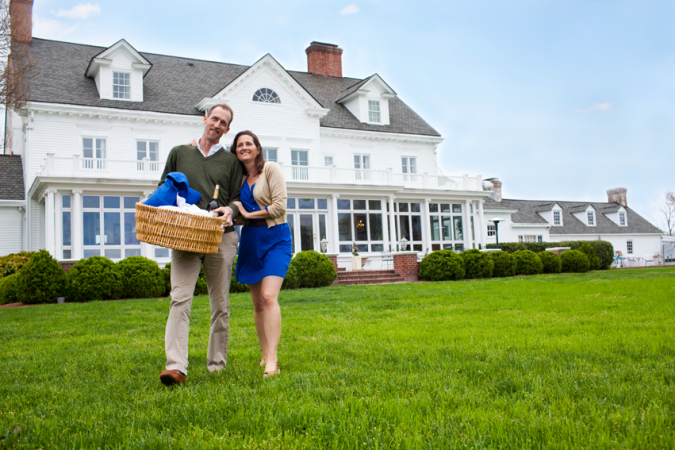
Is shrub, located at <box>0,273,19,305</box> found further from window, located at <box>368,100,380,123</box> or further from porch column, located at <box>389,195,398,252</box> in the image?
window, located at <box>368,100,380,123</box>

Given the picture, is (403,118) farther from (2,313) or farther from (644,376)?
(644,376)

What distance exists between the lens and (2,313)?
30.7 ft

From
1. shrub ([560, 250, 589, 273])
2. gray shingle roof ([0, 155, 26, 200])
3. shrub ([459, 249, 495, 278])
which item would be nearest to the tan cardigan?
shrub ([459, 249, 495, 278])

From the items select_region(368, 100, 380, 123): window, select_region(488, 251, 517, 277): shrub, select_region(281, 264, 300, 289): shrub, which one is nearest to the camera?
select_region(281, 264, 300, 289): shrub

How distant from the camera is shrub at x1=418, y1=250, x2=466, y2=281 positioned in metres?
17.6

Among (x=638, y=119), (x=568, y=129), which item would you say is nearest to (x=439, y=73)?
(x=638, y=119)

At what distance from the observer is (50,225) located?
17078 millimetres

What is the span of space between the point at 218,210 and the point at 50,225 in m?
16.3

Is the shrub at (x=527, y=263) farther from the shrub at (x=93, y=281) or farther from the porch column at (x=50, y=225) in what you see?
the porch column at (x=50, y=225)

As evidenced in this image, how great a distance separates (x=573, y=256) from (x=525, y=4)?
505 inches

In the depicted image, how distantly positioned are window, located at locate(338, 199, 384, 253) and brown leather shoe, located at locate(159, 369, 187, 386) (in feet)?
61.1

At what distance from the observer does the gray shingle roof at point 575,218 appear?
37.3 metres

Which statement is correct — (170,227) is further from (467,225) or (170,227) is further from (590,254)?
(590,254)

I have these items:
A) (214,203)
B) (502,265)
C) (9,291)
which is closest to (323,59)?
(502,265)
